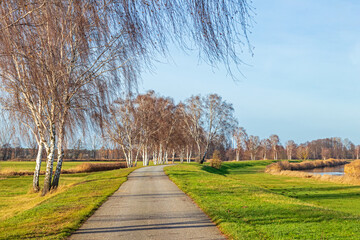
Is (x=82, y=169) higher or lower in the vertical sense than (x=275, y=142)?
lower

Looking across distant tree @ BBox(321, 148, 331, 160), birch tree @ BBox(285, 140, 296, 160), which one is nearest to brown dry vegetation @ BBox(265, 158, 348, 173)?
birch tree @ BBox(285, 140, 296, 160)

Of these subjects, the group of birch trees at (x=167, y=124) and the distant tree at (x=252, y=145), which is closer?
the group of birch trees at (x=167, y=124)

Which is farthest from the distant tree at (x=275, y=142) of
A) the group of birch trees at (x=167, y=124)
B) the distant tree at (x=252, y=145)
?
the group of birch trees at (x=167, y=124)

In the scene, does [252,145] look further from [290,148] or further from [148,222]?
[148,222]

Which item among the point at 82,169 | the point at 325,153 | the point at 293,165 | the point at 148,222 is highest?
the point at 325,153

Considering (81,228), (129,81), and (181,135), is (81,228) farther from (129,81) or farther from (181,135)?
→ (181,135)

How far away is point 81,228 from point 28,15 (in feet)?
17.3

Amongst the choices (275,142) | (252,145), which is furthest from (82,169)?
(275,142)

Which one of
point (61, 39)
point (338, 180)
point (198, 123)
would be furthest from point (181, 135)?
point (61, 39)

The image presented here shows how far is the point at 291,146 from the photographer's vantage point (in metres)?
127

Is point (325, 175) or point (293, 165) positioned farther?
point (293, 165)

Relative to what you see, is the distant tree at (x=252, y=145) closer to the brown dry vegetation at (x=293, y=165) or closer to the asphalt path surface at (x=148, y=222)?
the brown dry vegetation at (x=293, y=165)

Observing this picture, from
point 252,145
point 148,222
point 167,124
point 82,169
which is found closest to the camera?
point 148,222

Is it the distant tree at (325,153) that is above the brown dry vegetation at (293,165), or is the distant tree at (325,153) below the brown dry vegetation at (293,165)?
above
